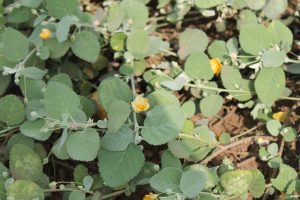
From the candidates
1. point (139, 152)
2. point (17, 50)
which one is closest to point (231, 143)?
point (139, 152)

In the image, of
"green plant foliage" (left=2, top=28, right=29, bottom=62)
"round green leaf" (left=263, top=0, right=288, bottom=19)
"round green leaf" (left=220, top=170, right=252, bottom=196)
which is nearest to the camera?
"round green leaf" (left=220, top=170, right=252, bottom=196)

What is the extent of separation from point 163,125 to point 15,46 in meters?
0.74

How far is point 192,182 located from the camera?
1590 millimetres

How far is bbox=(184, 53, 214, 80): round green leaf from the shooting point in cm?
201

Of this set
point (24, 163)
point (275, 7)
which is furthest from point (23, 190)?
point (275, 7)

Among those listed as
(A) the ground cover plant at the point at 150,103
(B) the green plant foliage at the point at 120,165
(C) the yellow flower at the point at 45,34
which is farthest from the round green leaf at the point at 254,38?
(C) the yellow flower at the point at 45,34

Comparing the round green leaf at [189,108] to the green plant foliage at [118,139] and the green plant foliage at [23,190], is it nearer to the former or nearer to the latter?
the green plant foliage at [118,139]

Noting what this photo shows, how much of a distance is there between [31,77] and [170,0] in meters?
0.77

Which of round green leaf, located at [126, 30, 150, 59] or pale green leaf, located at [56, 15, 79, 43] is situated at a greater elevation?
pale green leaf, located at [56, 15, 79, 43]

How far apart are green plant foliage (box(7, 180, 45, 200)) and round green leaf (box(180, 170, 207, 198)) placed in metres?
0.49

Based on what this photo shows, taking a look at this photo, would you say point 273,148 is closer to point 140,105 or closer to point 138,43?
point 140,105

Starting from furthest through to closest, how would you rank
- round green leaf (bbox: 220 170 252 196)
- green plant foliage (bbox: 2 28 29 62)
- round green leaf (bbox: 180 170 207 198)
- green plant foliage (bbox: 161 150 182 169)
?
green plant foliage (bbox: 2 28 29 62)
green plant foliage (bbox: 161 150 182 169)
round green leaf (bbox: 220 170 252 196)
round green leaf (bbox: 180 170 207 198)

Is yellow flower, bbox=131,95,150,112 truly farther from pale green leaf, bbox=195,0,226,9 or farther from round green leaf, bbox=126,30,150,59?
pale green leaf, bbox=195,0,226,9

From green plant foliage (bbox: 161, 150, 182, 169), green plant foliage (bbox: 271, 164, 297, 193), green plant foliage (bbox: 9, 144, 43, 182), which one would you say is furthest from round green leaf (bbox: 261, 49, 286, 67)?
green plant foliage (bbox: 9, 144, 43, 182)
